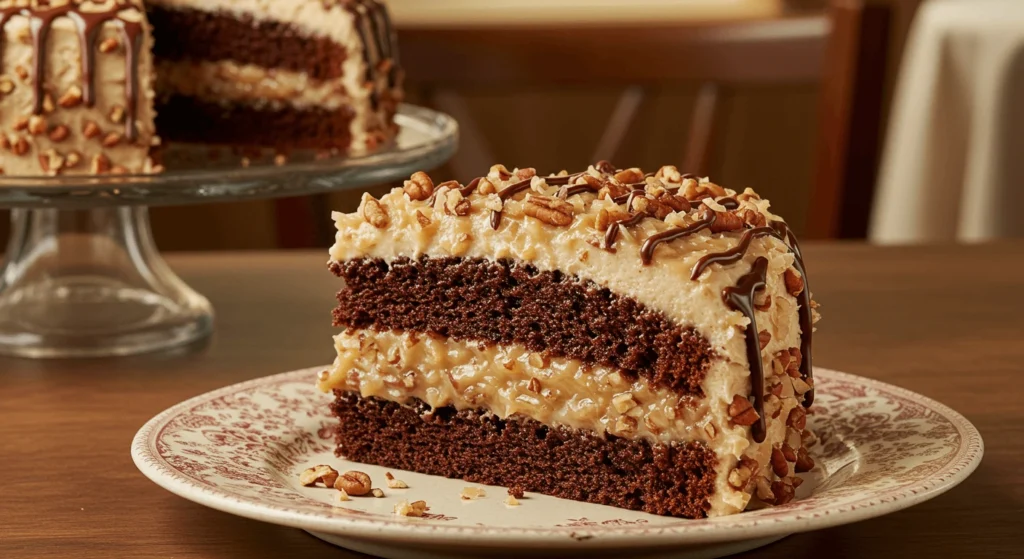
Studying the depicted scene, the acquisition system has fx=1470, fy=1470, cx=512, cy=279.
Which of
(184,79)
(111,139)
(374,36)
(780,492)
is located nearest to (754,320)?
(780,492)

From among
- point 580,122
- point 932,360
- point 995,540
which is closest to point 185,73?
point 932,360

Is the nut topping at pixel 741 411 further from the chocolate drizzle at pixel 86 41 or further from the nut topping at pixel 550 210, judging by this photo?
the chocolate drizzle at pixel 86 41

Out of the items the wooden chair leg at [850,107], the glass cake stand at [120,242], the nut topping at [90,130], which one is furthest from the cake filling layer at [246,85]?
the wooden chair leg at [850,107]

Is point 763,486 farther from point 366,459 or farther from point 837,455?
point 366,459

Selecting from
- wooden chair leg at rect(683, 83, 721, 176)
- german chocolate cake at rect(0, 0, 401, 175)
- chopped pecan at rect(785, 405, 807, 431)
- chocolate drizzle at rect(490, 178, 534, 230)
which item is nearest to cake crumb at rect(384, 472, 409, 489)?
chocolate drizzle at rect(490, 178, 534, 230)

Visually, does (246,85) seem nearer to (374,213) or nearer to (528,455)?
(374,213)

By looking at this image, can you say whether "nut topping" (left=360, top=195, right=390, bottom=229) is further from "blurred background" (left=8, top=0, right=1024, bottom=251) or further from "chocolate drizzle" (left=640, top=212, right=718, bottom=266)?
"blurred background" (left=8, top=0, right=1024, bottom=251)
